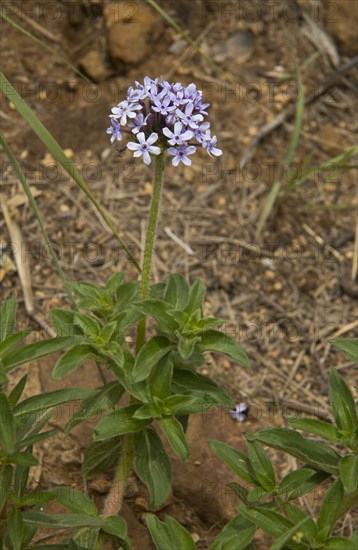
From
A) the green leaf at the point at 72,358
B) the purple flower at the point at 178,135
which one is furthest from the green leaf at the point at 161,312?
the purple flower at the point at 178,135

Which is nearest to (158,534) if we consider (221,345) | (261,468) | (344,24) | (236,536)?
(236,536)

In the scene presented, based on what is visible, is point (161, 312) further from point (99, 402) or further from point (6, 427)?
point (6, 427)

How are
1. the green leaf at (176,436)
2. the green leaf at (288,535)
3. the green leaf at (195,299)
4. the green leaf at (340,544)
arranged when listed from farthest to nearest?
the green leaf at (195,299)
the green leaf at (176,436)
the green leaf at (340,544)
the green leaf at (288,535)

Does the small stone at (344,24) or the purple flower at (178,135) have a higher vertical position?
the purple flower at (178,135)

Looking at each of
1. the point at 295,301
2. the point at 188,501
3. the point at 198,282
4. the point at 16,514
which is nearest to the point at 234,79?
the point at 295,301

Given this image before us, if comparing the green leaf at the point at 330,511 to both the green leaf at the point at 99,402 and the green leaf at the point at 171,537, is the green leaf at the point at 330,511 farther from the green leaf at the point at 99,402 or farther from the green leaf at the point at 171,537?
the green leaf at the point at 99,402

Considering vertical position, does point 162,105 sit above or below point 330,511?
above

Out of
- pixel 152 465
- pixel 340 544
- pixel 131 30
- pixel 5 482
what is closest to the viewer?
pixel 340 544
